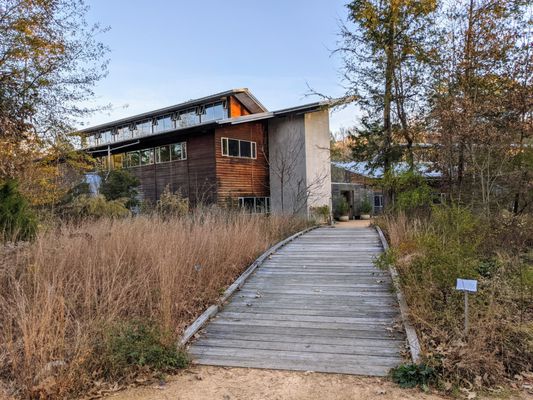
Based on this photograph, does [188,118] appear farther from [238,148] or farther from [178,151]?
[238,148]

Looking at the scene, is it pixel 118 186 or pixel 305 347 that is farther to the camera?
pixel 118 186

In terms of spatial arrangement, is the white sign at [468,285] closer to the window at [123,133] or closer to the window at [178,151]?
the window at [178,151]

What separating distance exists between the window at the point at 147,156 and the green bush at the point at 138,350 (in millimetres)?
17470

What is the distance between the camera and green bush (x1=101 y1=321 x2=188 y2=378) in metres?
3.47

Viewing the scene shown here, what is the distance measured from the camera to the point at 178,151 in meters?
18.9

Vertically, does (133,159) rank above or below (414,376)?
above

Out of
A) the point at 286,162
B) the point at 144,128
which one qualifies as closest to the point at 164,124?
the point at 144,128

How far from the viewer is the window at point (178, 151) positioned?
18597 mm

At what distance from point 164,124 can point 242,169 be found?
667 centimetres

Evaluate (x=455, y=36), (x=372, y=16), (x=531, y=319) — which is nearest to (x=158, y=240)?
(x=531, y=319)

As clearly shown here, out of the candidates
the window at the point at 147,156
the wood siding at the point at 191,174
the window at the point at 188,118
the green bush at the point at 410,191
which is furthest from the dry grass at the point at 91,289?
the window at the point at 188,118

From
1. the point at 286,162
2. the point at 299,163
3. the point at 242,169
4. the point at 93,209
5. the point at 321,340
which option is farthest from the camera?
the point at 286,162

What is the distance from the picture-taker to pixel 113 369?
344 centimetres

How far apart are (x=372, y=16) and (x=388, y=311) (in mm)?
11764
